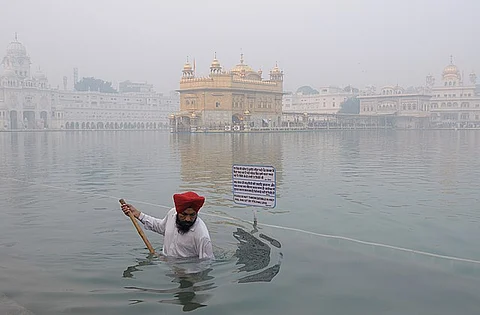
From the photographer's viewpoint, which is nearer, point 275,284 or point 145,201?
point 275,284

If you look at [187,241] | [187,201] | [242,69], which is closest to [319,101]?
[242,69]

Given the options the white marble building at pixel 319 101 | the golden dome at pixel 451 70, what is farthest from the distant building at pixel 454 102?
the white marble building at pixel 319 101

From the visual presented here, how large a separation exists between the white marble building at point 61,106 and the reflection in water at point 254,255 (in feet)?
281

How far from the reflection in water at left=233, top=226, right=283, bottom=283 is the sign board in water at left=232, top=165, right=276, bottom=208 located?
1.47 feet

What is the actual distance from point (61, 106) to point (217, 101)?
46.4 m

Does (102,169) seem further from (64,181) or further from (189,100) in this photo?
(189,100)

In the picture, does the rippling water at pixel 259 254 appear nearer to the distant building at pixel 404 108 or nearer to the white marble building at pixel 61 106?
the distant building at pixel 404 108

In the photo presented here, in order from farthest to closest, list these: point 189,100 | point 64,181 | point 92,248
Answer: point 189,100 → point 64,181 → point 92,248

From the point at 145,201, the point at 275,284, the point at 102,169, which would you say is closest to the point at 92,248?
the point at 275,284

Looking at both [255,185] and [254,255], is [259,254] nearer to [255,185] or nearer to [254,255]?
[254,255]

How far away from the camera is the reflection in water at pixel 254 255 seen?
4.90 metres

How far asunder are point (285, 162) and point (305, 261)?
11.9 m

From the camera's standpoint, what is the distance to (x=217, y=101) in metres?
60.8

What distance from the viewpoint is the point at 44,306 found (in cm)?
412
